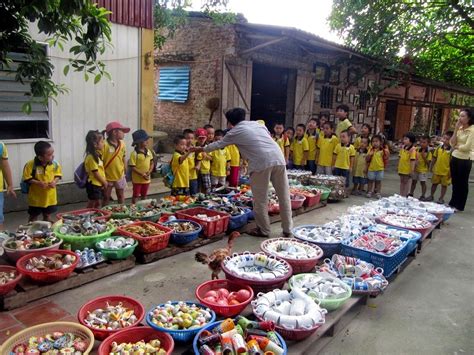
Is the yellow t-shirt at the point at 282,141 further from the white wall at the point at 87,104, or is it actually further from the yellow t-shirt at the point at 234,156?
the white wall at the point at 87,104

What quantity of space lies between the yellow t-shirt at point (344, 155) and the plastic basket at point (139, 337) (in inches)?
273

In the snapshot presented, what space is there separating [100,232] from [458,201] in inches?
300

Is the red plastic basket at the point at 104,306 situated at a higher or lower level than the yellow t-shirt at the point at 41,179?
lower

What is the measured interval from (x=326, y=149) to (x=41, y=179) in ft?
21.0

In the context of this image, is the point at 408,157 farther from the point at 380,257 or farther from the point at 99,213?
the point at 99,213

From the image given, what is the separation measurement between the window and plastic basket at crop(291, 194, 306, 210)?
4555 mm

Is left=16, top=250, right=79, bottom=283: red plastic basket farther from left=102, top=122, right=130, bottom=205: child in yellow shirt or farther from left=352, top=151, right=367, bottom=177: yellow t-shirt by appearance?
left=352, top=151, right=367, bottom=177: yellow t-shirt

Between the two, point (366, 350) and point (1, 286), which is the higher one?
point (1, 286)

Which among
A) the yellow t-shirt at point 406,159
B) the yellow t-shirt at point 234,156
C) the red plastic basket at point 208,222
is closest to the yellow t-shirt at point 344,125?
the yellow t-shirt at point 406,159

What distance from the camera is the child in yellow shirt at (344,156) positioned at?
875cm

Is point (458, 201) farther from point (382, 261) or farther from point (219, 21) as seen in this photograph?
point (219, 21)

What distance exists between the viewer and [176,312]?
3107mm

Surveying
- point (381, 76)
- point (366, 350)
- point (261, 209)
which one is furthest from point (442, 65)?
point (366, 350)

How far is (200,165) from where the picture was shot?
7.25 metres
